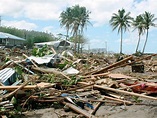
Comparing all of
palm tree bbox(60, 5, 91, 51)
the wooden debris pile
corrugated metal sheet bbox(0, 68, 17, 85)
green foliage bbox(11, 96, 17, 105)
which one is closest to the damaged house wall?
palm tree bbox(60, 5, 91, 51)

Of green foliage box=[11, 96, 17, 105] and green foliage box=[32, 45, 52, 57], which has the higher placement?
green foliage box=[32, 45, 52, 57]

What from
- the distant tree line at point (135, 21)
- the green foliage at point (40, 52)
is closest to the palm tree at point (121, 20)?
the distant tree line at point (135, 21)

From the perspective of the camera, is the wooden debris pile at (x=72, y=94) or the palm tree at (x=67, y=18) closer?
the wooden debris pile at (x=72, y=94)

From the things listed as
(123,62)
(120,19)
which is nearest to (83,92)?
(123,62)

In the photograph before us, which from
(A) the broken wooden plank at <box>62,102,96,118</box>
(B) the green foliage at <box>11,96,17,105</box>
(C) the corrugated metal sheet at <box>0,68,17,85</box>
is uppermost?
(C) the corrugated metal sheet at <box>0,68,17,85</box>

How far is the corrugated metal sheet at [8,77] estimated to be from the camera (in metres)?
7.62

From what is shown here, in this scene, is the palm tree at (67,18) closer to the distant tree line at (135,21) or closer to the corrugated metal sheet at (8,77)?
the distant tree line at (135,21)

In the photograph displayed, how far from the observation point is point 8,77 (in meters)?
7.90

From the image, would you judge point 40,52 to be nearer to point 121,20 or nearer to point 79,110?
point 79,110

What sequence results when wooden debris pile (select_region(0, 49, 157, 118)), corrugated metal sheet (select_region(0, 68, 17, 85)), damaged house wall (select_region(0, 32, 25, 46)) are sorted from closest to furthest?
wooden debris pile (select_region(0, 49, 157, 118)) → corrugated metal sheet (select_region(0, 68, 17, 85)) → damaged house wall (select_region(0, 32, 25, 46))

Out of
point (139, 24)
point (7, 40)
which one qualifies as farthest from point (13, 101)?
point (139, 24)

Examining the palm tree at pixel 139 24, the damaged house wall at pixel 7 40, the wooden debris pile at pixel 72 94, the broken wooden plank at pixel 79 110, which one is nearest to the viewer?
the broken wooden plank at pixel 79 110

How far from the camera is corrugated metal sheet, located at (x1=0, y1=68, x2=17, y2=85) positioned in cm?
762

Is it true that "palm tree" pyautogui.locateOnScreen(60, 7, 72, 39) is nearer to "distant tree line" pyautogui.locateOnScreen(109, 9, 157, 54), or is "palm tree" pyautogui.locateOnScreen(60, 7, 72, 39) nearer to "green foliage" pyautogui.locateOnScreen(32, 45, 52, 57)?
"distant tree line" pyautogui.locateOnScreen(109, 9, 157, 54)
